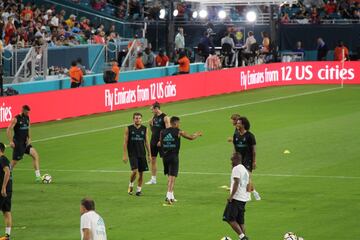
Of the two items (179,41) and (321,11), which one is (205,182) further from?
(321,11)

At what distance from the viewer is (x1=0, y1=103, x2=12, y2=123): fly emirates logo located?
38.8 meters

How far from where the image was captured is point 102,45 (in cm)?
5238

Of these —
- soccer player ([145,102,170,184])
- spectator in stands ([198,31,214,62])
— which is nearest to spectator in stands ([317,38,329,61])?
spectator in stands ([198,31,214,62])

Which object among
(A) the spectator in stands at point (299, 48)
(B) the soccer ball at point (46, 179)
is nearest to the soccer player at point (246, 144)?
(B) the soccer ball at point (46, 179)

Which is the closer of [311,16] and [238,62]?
[238,62]

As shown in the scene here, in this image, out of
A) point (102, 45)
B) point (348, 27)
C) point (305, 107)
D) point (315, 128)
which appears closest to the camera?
point (315, 128)

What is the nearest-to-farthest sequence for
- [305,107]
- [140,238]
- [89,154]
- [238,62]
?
[140,238] < [89,154] < [305,107] < [238,62]

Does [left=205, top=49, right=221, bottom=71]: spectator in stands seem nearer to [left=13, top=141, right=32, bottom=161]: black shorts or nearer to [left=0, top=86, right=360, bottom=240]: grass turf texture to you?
[left=0, top=86, right=360, bottom=240]: grass turf texture

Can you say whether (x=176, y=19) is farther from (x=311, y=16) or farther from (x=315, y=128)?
(x=315, y=128)

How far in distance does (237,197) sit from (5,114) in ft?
61.6

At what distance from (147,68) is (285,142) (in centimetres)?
1711

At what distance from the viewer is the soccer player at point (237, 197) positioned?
21.6 metres

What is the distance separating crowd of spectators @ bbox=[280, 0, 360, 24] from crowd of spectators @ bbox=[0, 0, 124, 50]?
1409 centimetres

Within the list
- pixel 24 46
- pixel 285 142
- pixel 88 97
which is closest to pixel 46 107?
pixel 88 97
